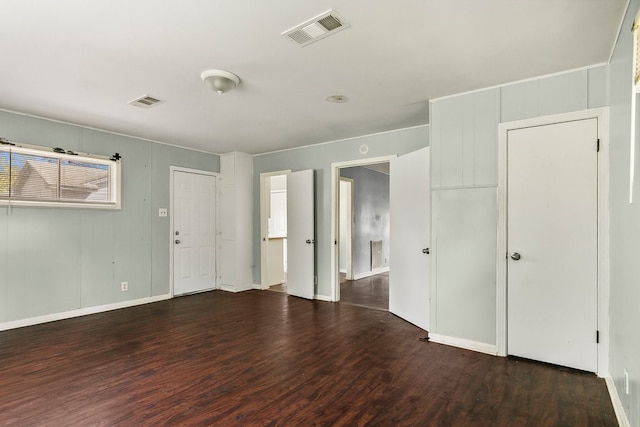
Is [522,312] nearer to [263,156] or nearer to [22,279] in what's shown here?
[263,156]

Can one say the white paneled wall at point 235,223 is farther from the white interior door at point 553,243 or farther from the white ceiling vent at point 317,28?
the white interior door at point 553,243

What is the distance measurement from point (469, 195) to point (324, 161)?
8.73ft

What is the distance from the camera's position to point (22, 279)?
3.99m

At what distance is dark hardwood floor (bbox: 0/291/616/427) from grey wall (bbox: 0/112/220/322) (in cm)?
50

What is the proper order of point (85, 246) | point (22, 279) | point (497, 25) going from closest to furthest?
point (497, 25), point (22, 279), point (85, 246)

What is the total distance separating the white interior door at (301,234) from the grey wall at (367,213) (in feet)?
5.01

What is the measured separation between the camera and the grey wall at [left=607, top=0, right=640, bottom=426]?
1.81m

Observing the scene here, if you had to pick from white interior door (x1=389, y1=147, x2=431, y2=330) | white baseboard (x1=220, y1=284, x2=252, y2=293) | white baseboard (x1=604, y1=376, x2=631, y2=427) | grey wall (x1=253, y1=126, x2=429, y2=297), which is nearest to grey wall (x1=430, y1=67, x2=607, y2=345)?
white interior door (x1=389, y1=147, x2=431, y2=330)

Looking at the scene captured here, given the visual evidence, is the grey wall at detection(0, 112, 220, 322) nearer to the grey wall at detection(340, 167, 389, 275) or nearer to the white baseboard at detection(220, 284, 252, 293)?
the white baseboard at detection(220, 284, 252, 293)

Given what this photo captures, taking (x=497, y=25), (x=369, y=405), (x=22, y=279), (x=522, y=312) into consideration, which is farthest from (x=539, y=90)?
(x=22, y=279)

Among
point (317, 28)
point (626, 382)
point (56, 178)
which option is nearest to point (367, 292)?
point (626, 382)

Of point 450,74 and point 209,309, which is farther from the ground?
point 450,74

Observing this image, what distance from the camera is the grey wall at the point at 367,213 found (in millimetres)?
7227

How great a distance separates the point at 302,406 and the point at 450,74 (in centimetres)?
290
